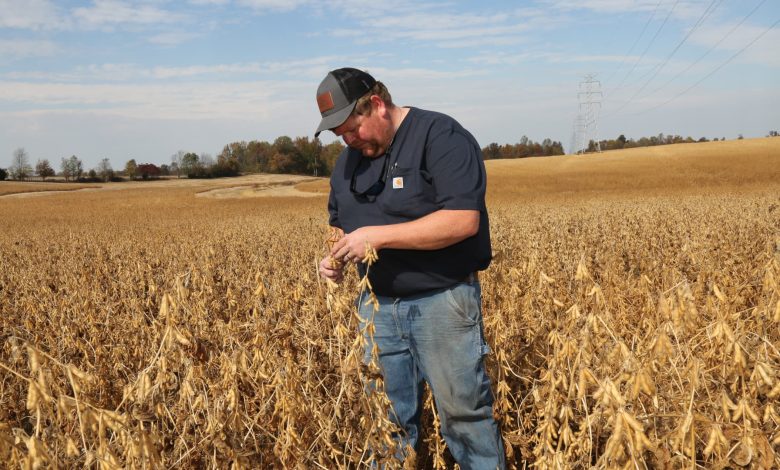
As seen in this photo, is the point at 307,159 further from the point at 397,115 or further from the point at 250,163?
the point at 397,115

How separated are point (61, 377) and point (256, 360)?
1.71 m

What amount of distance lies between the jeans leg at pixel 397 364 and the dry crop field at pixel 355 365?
0.71ft

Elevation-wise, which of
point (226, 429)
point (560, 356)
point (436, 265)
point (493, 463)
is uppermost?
point (436, 265)

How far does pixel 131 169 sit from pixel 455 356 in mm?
95707

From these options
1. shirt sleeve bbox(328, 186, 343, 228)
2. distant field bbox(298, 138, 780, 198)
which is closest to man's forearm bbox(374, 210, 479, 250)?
shirt sleeve bbox(328, 186, 343, 228)

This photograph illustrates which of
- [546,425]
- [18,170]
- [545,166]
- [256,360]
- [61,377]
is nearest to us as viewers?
[546,425]

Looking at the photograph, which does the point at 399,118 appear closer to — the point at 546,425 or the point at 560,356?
the point at 560,356

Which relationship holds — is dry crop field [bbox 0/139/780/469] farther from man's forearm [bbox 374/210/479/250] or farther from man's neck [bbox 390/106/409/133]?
man's neck [bbox 390/106/409/133]

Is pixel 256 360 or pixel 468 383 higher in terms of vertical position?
pixel 256 360

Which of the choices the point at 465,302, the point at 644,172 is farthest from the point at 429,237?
the point at 644,172

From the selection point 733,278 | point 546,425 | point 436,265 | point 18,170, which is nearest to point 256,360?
point 436,265

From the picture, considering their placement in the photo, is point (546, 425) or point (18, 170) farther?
point (18, 170)

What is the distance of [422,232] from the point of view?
7.54 ft

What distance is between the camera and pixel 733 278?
4781mm
